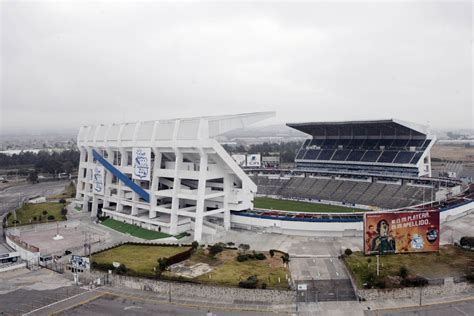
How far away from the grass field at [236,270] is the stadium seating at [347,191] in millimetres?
30446

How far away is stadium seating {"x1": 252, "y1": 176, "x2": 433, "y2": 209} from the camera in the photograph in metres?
59.8

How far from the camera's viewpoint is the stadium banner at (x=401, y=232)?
3319cm

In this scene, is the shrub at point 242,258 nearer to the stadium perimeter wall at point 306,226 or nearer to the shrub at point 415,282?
the stadium perimeter wall at point 306,226

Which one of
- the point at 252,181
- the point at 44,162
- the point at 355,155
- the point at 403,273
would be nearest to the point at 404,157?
the point at 355,155

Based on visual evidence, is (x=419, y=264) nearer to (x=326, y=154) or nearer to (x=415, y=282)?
(x=415, y=282)

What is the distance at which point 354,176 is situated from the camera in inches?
2753

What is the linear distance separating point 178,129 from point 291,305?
83.1 ft

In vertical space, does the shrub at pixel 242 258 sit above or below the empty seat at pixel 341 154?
below

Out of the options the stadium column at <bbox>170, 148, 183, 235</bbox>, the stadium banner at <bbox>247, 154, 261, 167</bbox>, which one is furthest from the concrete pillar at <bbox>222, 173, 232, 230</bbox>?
the stadium banner at <bbox>247, 154, 261, 167</bbox>

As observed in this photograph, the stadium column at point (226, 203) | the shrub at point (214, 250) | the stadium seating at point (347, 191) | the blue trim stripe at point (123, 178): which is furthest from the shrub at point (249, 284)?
the stadium seating at point (347, 191)

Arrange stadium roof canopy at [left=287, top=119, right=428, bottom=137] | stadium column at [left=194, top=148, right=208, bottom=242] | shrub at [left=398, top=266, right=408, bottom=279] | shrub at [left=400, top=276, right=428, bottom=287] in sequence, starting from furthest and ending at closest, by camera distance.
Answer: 1. stadium roof canopy at [left=287, top=119, right=428, bottom=137]
2. stadium column at [left=194, top=148, right=208, bottom=242]
3. shrub at [left=398, top=266, right=408, bottom=279]
4. shrub at [left=400, top=276, right=428, bottom=287]

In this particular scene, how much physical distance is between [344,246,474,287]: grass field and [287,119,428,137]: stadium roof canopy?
29.1 m

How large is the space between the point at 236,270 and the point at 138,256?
9960 mm

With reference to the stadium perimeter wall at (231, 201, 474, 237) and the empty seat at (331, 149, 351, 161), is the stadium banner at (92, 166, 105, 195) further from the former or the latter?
the empty seat at (331, 149, 351, 161)
